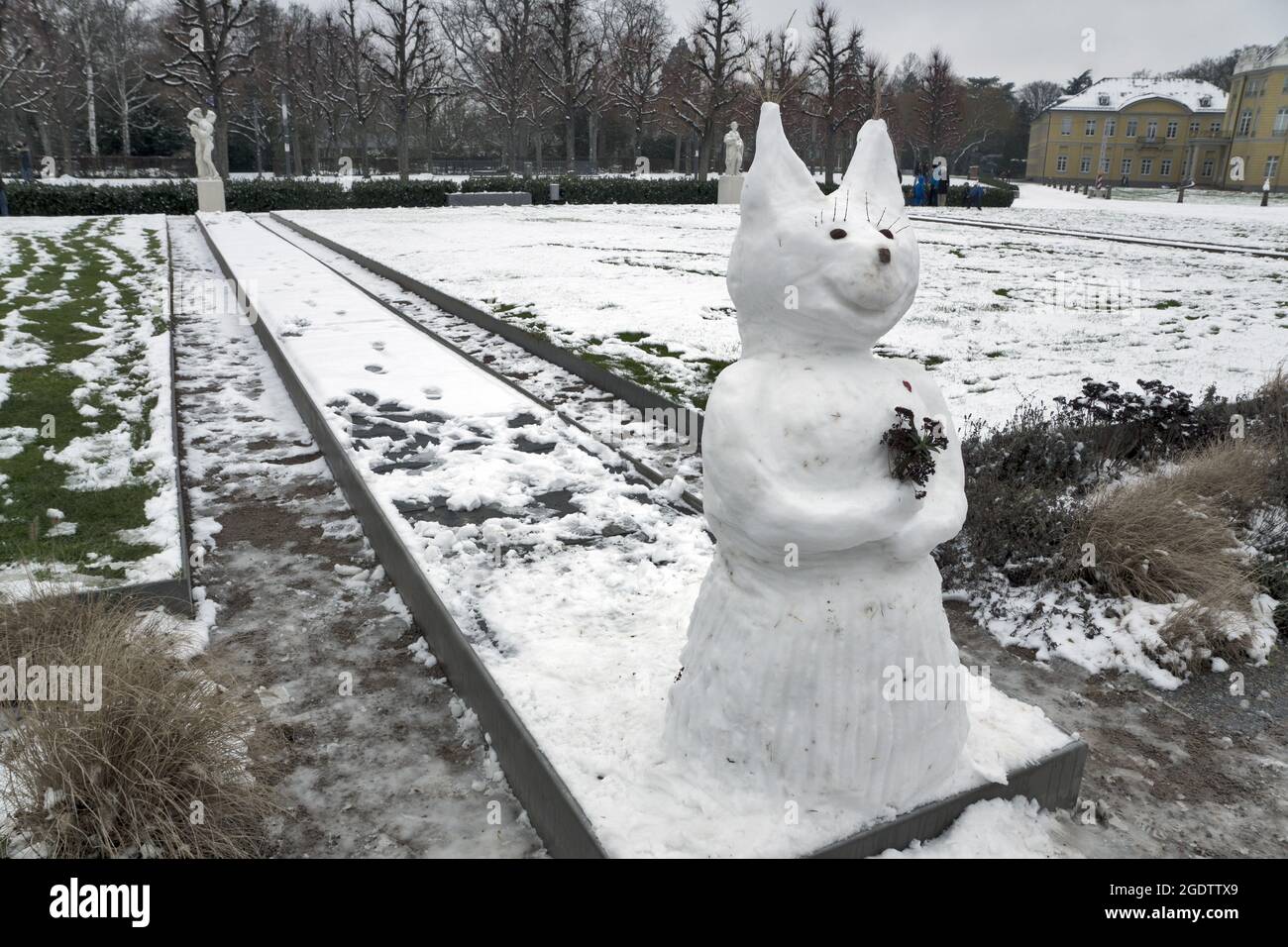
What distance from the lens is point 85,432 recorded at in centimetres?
715

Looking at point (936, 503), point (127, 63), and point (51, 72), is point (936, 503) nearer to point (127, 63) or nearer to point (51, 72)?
point (51, 72)

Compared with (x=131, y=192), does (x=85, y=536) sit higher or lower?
lower

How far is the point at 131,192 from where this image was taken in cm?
2805

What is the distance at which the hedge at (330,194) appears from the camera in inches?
1059

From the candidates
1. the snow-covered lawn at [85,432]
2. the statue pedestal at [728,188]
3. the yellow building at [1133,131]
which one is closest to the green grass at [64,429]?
the snow-covered lawn at [85,432]

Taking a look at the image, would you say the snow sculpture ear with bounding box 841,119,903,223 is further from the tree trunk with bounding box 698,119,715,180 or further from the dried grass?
the tree trunk with bounding box 698,119,715,180

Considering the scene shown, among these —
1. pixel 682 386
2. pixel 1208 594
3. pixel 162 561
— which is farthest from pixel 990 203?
pixel 162 561

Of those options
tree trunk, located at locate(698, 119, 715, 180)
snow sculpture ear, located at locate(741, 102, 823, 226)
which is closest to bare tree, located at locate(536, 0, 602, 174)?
tree trunk, located at locate(698, 119, 715, 180)

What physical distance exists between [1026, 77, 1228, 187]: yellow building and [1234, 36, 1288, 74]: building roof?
15.1 ft

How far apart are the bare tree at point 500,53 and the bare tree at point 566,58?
36.9 inches

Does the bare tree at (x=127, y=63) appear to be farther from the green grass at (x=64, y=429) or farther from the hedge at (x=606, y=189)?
the green grass at (x=64, y=429)

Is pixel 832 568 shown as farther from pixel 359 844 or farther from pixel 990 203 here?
pixel 990 203

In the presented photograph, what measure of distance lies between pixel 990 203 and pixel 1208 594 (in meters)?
34.6

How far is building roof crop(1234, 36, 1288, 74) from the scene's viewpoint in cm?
5038
